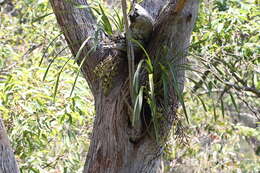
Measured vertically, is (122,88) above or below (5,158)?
above

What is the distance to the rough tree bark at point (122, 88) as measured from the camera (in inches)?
61.1

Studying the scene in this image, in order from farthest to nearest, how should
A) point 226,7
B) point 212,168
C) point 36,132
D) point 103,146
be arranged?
point 212,168, point 226,7, point 36,132, point 103,146

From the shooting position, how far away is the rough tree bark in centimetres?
155

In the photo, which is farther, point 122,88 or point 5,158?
point 122,88

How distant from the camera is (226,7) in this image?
10.7 ft

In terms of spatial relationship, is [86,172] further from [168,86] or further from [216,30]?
[216,30]

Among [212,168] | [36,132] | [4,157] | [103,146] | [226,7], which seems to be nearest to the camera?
[4,157]

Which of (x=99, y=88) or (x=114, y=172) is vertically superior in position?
(x=99, y=88)

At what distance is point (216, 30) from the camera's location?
2.78 meters

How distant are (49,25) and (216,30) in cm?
191

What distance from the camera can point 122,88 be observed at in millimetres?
1582

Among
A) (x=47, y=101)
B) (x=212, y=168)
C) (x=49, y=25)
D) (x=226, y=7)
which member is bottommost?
(x=212, y=168)

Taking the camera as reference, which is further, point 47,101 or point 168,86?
point 47,101

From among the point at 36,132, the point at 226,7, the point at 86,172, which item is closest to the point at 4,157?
the point at 86,172
